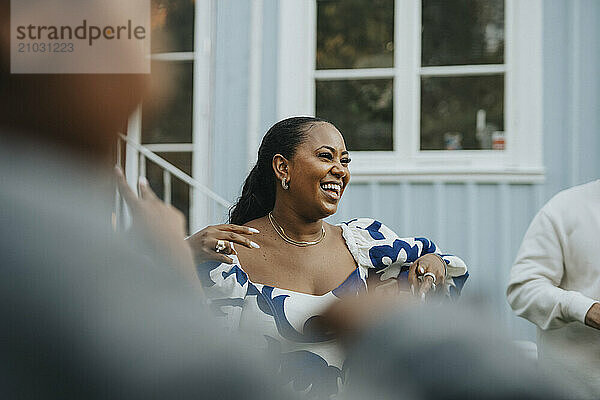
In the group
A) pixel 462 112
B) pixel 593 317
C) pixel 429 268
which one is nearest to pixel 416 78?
pixel 462 112

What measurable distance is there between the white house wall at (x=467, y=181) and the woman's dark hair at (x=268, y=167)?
81.2 inches

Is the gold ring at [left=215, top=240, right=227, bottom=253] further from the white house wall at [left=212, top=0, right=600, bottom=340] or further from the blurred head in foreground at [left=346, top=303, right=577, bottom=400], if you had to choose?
the white house wall at [left=212, top=0, right=600, bottom=340]

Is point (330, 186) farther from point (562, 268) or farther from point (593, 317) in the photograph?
point (562, 268)

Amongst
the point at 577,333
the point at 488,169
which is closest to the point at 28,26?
the point at 577,333

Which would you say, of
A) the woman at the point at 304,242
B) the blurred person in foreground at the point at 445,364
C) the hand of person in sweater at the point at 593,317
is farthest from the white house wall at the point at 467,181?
the blurred person in foreground at the point at 445,364

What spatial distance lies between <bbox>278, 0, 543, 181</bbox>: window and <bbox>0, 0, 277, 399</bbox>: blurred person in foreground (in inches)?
175

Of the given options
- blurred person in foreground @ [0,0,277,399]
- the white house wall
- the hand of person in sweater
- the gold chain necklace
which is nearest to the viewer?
blurred person in foreground @ [0,0,277,399]

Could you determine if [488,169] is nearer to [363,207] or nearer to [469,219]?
[469,219]

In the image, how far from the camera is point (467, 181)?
4.71 metres

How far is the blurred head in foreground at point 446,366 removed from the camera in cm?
36

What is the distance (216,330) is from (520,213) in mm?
4504

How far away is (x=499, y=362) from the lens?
1.21 ft

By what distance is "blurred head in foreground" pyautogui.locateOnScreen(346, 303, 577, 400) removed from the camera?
0.36 metres

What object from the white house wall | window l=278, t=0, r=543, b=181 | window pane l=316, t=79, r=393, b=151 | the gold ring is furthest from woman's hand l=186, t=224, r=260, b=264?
window pane l=316, t=79, r=393, b=151
